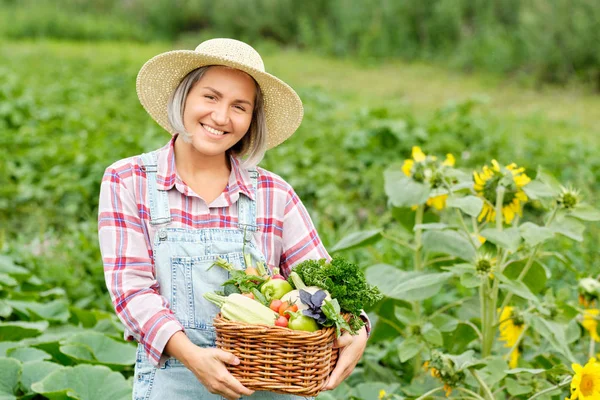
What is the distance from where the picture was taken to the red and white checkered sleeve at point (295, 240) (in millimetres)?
1997

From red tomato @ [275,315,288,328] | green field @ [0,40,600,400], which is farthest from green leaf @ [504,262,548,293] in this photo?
red tomato @ [275,315,288,328]

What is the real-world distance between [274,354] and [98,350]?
48.0 inches

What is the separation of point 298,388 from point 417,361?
1.17 metres

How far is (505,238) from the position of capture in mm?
2234

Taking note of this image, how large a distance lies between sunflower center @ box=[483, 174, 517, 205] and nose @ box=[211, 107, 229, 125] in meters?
0.89

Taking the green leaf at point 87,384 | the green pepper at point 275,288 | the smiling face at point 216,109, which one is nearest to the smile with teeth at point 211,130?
the smiling face at point 216,109

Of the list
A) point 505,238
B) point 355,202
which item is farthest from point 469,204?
point 355,202

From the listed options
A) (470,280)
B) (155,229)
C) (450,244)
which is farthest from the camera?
(450,244)

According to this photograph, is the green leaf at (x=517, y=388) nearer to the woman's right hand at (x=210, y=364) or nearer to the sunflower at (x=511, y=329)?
the sunflower at (x=511, y=329)

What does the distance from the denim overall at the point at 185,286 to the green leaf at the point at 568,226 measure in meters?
0.97

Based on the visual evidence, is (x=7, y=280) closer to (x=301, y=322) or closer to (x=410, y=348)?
(x=410, y=348)

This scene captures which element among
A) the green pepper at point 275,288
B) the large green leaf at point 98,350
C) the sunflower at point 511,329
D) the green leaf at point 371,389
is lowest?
the green leaf at point 371,389

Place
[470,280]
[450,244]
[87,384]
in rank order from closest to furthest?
[470,280]
[87,384]
[450,244]

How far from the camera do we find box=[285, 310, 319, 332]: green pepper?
1.61 meters
